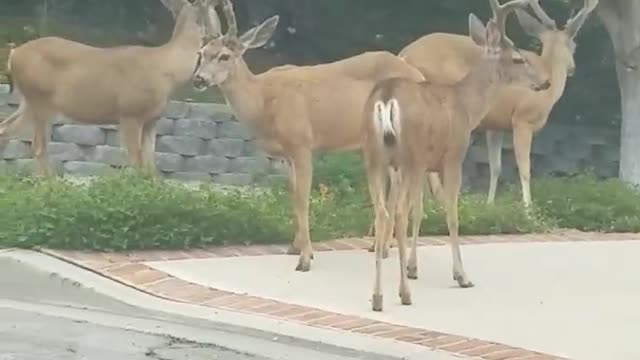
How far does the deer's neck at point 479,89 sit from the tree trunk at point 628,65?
630 cm

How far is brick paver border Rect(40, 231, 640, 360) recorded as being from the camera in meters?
7.50

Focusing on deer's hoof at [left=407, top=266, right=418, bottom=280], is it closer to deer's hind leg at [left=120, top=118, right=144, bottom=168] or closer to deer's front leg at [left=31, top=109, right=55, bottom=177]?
deer's hind leg at [left=120, top=118, right=144, bottom=168]

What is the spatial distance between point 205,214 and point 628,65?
7.16 meters

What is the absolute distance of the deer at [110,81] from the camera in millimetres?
11828

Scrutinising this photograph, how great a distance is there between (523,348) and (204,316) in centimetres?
183

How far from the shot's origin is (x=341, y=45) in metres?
19.0

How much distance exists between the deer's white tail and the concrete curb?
1.37 metres

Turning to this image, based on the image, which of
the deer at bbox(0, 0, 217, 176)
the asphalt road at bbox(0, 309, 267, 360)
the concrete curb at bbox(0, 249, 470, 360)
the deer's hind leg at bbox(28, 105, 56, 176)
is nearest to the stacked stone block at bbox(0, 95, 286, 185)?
the deer's hind leg at bbox(28, 105, 56, 176)

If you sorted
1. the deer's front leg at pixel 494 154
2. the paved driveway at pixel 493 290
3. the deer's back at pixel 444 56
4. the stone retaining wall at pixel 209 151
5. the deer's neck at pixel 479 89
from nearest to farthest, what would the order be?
the paved driveway at pixel 493 290, the deer's neck at pixel 479 89, the deer's back at pixel 444 56, the deer's front leg at pixel 494 154, the stone retaining wall at pixel 209 151

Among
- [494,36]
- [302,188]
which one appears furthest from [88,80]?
[494,36]

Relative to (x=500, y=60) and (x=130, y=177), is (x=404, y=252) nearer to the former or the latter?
(x=500, y=60)

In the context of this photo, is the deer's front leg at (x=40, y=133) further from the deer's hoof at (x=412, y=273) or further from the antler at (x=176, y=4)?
the deer's hoof at (x=412, y=273)

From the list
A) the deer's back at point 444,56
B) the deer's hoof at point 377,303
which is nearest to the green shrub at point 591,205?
the deer's back at point 444,56

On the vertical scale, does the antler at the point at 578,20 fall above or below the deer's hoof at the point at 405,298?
above
